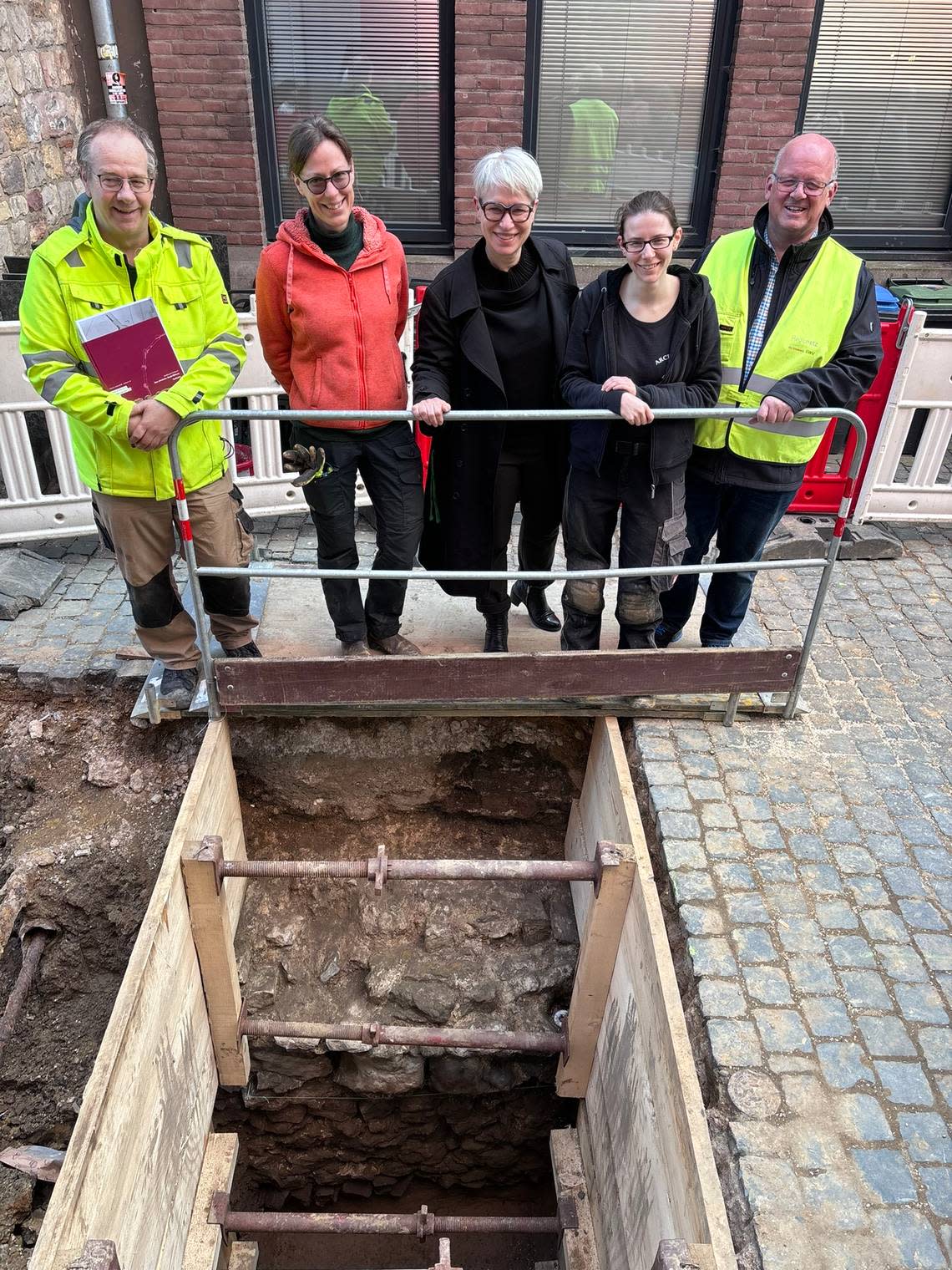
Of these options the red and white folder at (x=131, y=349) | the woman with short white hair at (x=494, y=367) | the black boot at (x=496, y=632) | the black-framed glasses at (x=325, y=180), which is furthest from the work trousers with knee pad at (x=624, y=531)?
the red and white folder at (x=131, y=349)

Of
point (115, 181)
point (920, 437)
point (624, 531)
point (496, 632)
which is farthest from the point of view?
point (920, 437)

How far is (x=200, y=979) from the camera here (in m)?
4.08

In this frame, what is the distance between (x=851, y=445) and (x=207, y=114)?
5171 mm

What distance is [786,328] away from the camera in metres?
3.76

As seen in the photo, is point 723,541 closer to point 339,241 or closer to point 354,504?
point 354,504

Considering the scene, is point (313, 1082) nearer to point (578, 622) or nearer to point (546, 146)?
point (578, 622)

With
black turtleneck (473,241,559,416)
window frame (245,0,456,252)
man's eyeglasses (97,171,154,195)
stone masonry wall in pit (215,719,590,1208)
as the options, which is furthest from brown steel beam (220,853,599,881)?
window frame (245,0,456,252)

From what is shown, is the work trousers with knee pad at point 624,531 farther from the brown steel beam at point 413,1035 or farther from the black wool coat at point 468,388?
the brown steel beam at point 413,1035

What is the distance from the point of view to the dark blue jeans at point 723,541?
4164 millimetres

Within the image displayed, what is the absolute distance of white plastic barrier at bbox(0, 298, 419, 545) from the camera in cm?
539

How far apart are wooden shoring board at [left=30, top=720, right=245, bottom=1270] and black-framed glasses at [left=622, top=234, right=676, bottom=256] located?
2.68m

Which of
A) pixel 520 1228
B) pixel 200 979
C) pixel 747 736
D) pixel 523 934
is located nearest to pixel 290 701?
pixel 200 979

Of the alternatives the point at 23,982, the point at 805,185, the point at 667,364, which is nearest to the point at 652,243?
the point at 667,364

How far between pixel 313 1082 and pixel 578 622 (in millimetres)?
2600
